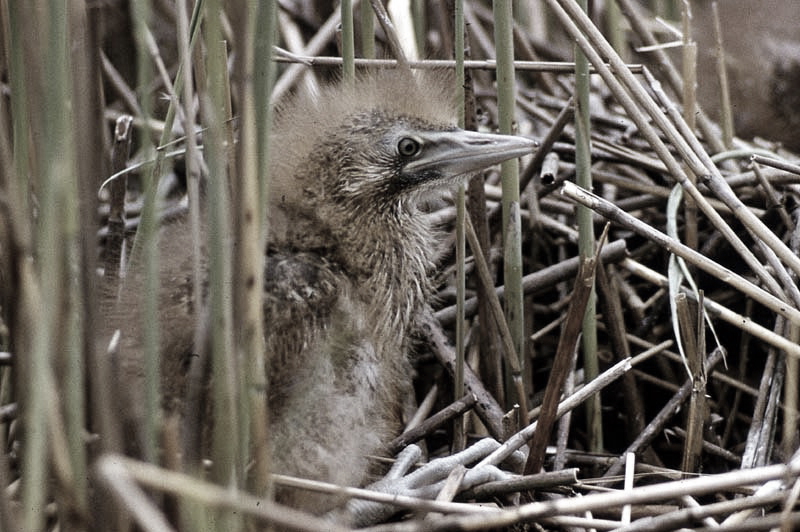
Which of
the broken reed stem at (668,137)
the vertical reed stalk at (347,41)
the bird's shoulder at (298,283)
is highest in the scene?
the vertical reed stalk at (347,41)

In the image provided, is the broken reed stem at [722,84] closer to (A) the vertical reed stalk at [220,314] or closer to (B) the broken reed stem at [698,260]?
(B) the broken reed stem at [698,260]

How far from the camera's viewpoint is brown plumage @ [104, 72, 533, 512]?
1458 mm

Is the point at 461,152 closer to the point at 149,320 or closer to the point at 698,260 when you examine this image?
the point at 698,260

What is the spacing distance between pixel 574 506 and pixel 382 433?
611mm

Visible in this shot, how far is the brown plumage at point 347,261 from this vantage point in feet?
4.78

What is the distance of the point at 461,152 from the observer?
5.64 ft

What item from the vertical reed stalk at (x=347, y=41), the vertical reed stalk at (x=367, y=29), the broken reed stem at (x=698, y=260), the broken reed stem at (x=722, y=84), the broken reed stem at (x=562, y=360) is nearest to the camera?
the broken reed stem at (x=562, y=360)

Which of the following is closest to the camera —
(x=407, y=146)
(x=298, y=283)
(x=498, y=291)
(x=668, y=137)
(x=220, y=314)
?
(x=220, y=314)

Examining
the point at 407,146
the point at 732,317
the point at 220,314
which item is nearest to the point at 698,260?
the point at 732,317

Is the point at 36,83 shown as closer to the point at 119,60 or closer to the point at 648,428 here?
the point at 648,428

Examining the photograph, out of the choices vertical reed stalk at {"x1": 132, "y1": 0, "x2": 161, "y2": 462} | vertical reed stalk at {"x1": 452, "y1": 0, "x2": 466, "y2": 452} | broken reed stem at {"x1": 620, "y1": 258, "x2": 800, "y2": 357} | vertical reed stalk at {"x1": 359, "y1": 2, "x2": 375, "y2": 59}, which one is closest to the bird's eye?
vertical reed stalk at {"x1": 452, "y1": 0, "x2": 466, "y2": 452}

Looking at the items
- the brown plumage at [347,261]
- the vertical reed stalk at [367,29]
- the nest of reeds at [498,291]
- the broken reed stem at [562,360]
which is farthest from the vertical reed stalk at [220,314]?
the vertical reed stalk at [367,29]

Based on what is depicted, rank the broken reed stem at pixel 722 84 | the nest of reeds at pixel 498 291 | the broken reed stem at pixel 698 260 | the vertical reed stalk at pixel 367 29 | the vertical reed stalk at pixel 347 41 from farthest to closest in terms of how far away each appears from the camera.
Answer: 1. the broken reed stem at pixel 722 84
2. the vertical reed stalk at pixel 367 29
3. the vertical reed stalk at pixel 347 41
4. the broken reed stem at pixel 698 260
5. the nest of reeds at pixel 498 291

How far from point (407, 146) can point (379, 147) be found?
5cm
